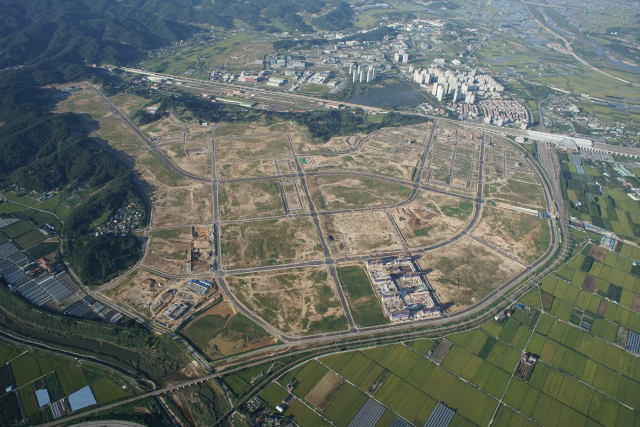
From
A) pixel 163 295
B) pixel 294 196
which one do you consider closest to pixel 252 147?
pixel 294 196

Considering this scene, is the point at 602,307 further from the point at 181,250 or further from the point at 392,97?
the point at 392,97

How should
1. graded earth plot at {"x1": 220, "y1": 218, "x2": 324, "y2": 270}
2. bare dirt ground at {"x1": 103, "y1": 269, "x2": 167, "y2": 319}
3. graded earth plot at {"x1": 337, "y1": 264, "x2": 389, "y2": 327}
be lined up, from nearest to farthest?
graded earth plot at {"x1": 337, "y1": 264, "x2": 389, "y2": 327} < bare dirt ground at {"x1": 103, "y1": 269, "x2": 167, "y2": 319} < graded earth plot at {"x1": 220, "y1": 218, "x2": 324, "y2": 270}

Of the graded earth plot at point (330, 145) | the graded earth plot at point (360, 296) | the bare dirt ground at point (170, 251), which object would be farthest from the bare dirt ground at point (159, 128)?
the graded earth plot at point (360, 296)

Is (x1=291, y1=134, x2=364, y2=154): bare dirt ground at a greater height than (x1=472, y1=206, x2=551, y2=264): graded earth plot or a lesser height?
greater

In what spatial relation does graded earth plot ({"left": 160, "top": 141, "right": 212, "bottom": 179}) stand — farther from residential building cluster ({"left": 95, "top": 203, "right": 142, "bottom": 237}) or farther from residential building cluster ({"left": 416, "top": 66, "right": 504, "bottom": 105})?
residential building cluster ({"left": 416, "top": 66, "right": 504, "bottom": 105})

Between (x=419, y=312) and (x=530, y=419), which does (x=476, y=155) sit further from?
(x=530, y=419)

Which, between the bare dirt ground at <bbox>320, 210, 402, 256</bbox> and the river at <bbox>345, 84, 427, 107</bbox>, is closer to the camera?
the bare dirt ground at <bbox>320, 210, 402, 256</bbox>

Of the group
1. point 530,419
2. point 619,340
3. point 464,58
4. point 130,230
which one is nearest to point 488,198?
point 619,340

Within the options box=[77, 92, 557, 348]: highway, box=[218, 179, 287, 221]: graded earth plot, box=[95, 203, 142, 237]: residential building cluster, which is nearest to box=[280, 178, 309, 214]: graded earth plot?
box=[77, 92, 557, 348]: highway

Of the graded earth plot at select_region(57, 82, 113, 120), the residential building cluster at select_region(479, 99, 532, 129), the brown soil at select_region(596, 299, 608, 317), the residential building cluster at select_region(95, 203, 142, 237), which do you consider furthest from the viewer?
the residential building cluster at select_region(479, 99, 532, 129)
